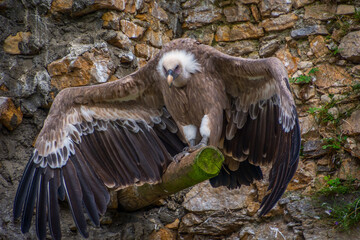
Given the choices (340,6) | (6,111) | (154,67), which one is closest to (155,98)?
(154,67)

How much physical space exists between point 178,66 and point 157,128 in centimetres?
58

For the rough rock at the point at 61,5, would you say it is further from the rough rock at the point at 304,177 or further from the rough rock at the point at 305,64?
the rough rock at the point at 304,177

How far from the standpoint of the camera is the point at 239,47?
14.8ft

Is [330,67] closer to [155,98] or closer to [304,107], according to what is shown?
[304,107]

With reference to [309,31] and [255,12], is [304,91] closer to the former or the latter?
[309,31]

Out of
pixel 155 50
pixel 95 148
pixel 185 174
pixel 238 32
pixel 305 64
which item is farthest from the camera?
pixel 238 32

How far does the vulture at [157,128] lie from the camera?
10.2 ft

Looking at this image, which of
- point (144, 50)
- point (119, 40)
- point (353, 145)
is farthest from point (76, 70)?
point (353, 145)

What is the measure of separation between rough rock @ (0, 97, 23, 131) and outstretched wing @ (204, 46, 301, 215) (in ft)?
4.77

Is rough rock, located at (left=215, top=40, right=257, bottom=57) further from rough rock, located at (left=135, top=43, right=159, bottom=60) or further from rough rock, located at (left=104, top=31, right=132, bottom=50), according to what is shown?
rough rock, located at (left=104, top=31, right=132, bottom=50)

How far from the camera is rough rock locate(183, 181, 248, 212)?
4016 millimetres

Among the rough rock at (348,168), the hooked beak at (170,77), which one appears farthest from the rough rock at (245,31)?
the hooked beak at (170,77)

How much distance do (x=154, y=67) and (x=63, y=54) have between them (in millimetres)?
885

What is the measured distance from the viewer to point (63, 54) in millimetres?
3926
